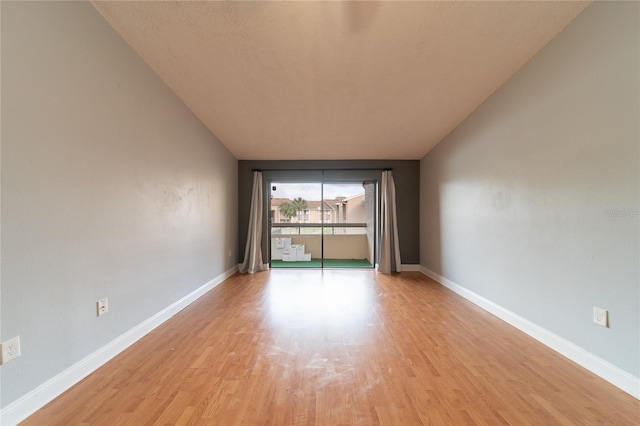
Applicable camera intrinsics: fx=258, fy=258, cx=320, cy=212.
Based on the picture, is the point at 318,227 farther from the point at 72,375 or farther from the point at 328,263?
the point at 72,375

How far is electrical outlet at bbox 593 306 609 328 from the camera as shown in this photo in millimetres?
1667

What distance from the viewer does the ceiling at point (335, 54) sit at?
5.99ft

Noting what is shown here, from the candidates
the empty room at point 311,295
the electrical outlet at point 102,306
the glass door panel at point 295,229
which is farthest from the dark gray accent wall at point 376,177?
the electrical outlet at point 102,306

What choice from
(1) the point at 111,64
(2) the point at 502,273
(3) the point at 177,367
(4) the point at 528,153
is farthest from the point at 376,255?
(1) the point at 111,64

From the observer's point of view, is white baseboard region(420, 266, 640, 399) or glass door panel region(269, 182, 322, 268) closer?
white baseboard region(420, 266, 640, 399)

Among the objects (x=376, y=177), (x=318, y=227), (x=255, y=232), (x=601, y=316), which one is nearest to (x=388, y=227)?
(x=376, y=177)

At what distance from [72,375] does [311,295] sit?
7.78 feet

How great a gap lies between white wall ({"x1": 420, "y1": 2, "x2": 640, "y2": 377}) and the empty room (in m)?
0.01

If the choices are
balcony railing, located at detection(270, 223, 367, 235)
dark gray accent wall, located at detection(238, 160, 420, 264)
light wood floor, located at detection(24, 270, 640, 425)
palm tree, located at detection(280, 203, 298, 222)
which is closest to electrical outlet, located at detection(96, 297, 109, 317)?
light wood floor, located at detection(24, 270, 640, 425)

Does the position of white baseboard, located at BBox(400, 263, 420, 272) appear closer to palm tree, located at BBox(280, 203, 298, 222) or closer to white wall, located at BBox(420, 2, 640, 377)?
white wall, located at BBox(420, 2, 640, 377)

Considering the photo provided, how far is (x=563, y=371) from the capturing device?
1754 millimetres

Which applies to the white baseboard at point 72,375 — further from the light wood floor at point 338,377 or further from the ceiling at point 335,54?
the ceiling at point 335,54

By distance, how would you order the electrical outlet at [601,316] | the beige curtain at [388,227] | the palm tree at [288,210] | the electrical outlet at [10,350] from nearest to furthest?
1. the electrical outlet at [10,350]
2. the electrical outlet at [601,316]
3. the beige curtain at [388,227]
4. the palm tree at [288,210]

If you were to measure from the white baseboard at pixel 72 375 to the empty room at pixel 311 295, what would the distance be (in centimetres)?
→ 1
